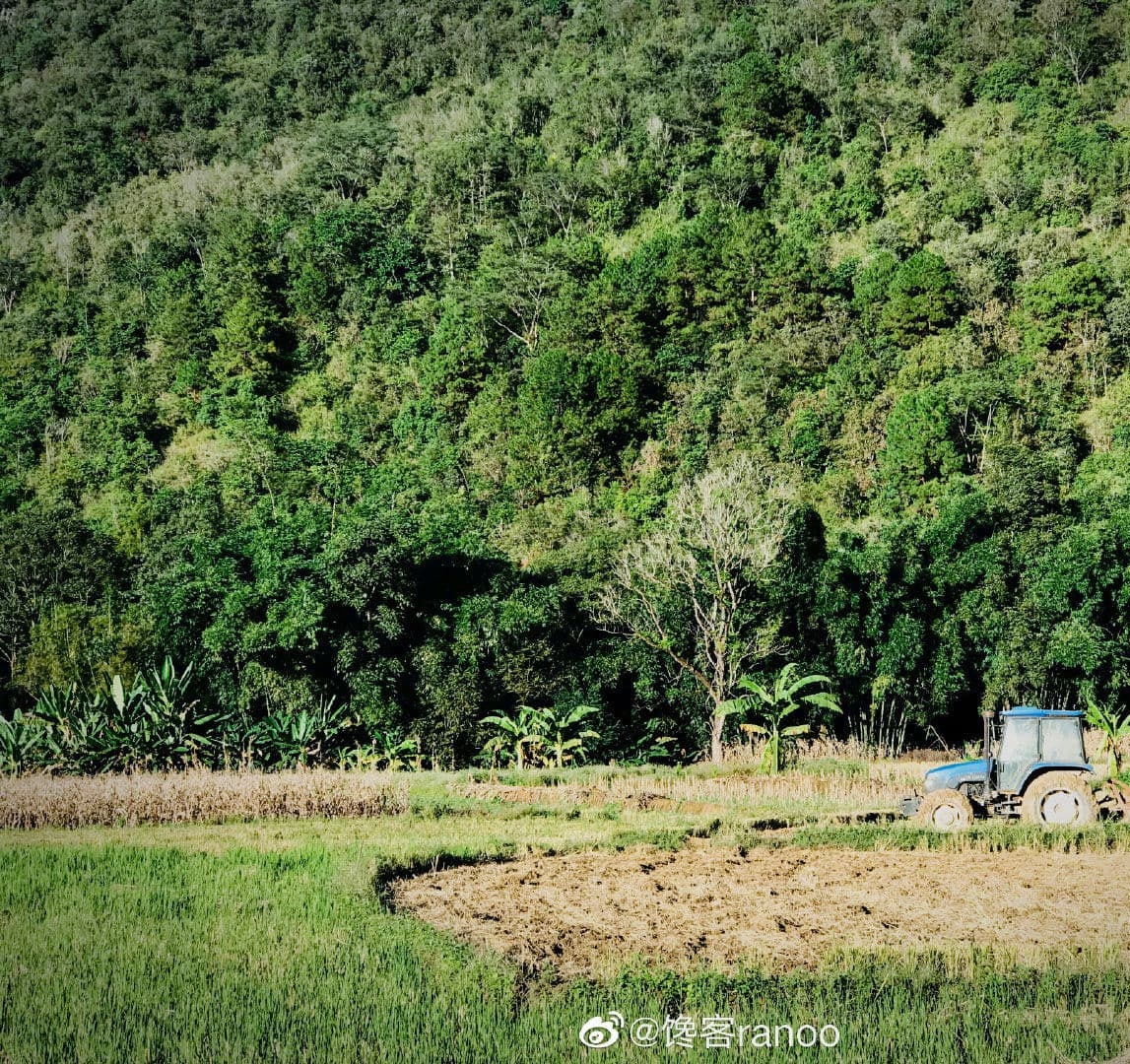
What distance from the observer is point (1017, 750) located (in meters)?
13.2

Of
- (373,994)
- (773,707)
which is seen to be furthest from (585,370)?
(373,994)

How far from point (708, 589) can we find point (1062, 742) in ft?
42.7

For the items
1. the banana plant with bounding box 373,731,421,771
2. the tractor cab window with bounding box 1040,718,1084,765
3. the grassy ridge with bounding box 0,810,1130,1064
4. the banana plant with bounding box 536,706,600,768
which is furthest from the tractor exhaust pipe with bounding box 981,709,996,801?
the banana plant with bounding box 373,731,421,771

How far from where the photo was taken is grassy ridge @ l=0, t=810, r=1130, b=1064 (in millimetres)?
5934

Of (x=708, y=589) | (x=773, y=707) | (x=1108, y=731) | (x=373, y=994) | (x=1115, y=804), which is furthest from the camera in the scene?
(x=708, y=589)

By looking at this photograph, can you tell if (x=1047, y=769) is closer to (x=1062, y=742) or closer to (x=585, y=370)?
(x=1062, y=742)

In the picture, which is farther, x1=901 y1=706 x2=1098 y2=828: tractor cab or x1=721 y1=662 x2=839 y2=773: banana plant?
x1=721 y1=662 x2=839 y2=773: banana plant

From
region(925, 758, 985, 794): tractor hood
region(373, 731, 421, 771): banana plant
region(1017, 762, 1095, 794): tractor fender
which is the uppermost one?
region(1017, 762, 1095, 794): tractor fender

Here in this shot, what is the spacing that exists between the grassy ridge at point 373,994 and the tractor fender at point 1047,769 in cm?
578

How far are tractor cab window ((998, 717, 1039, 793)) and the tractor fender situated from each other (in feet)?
0.23

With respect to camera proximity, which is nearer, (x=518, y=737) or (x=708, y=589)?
(x=518, y=737)

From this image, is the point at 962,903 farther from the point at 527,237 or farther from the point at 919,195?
the point at 527,237

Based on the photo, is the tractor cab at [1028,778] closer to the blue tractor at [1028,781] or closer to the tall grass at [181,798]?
the blue tractor at [1028,781]

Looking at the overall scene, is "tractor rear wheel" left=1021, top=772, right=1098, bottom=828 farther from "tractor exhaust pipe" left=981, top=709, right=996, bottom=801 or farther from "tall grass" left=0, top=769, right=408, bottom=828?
"tall grass" left=0, top=769, right=408, bottom=828
